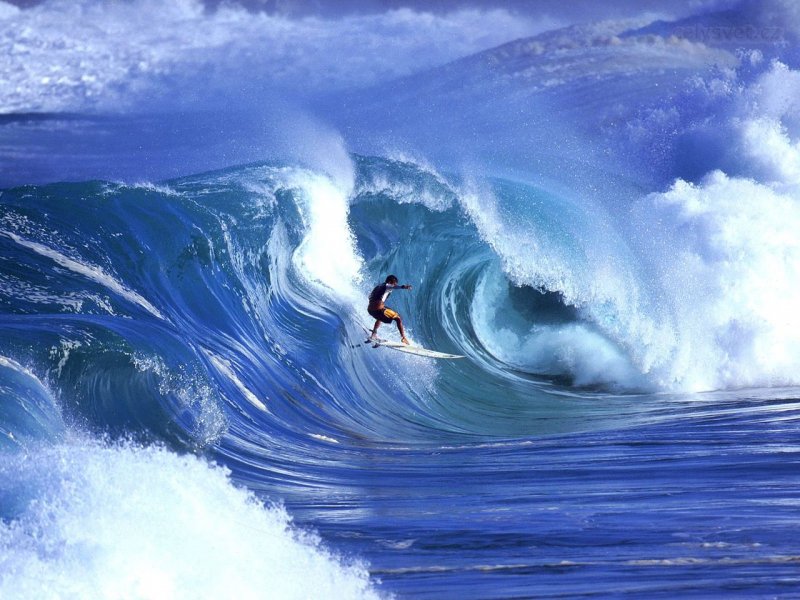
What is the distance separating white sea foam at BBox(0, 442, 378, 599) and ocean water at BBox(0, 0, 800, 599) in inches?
0.6

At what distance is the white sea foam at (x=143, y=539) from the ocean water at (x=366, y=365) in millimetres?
16

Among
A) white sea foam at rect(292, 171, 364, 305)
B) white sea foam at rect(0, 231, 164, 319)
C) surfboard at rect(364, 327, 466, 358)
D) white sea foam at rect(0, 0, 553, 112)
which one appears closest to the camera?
white sea foam at rect(0, 231, 164, 319)

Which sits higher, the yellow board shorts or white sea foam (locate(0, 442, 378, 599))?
the yellow board shorts

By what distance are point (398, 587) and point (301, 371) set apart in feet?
15.8

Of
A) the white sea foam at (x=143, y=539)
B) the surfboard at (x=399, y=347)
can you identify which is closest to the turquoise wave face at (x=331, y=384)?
the white sea foam at (x=143, y=539)

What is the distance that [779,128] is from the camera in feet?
74.4

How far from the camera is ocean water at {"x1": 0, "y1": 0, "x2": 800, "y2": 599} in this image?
4656 millimetres

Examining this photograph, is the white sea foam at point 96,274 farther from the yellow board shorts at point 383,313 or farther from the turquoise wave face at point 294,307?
the yellow board shorts at point 383,313

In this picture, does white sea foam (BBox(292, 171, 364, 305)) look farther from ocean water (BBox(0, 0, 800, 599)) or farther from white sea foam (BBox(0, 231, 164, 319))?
white sea foam (BBox(0, 231, 164, 319))

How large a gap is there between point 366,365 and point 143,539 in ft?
17.9

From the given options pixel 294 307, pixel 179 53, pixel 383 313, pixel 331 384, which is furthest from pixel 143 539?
pixel 179 53

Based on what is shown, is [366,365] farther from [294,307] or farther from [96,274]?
[96,274]

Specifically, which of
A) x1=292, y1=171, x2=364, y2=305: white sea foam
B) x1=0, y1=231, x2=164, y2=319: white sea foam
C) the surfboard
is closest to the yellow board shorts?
the surfboard

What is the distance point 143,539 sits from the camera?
4418mm
